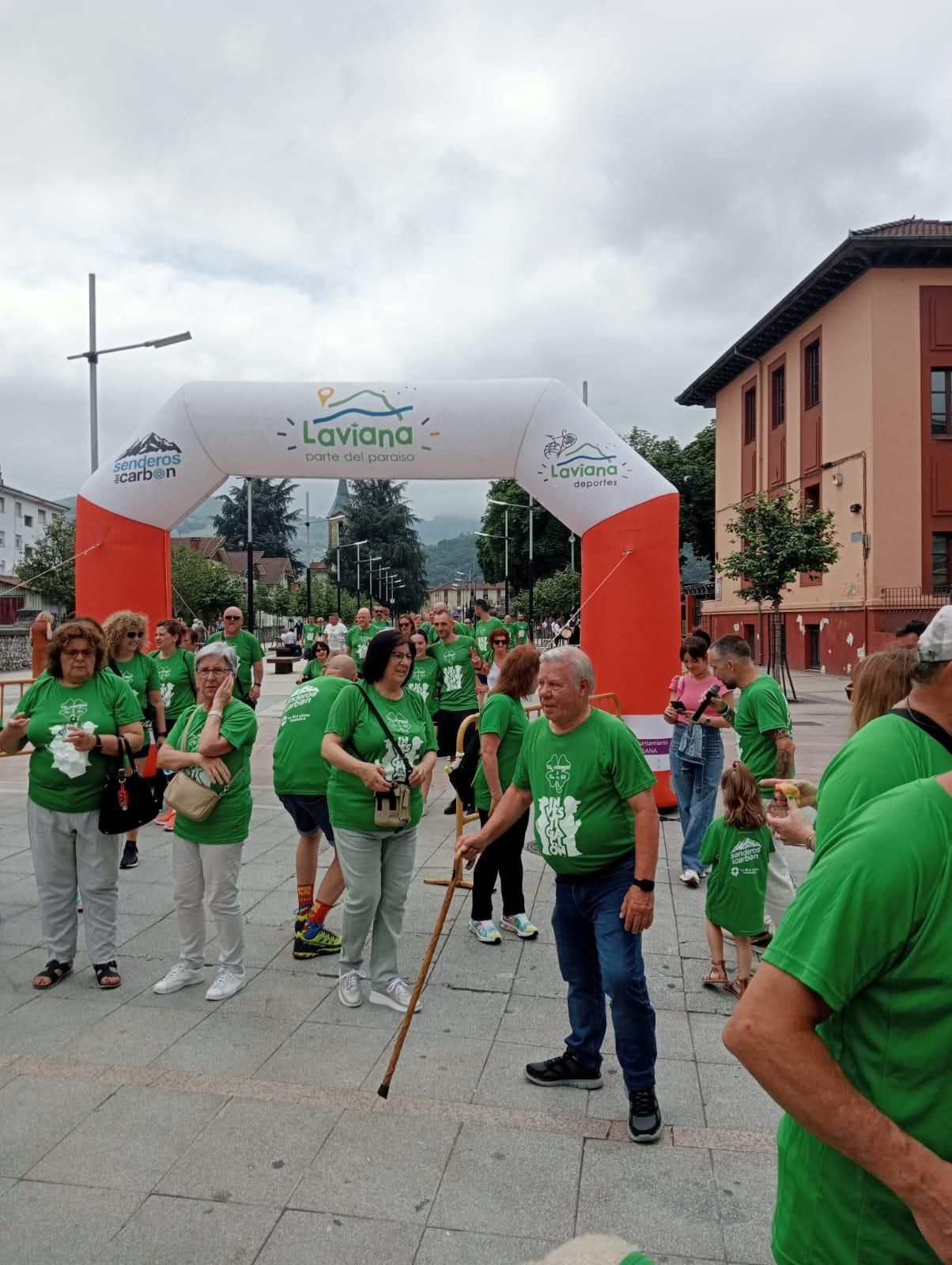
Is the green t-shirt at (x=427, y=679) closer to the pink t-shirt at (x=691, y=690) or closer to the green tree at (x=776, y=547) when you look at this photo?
the pink t-shirt at (x=691, y=690)

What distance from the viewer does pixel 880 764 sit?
6.19 feet

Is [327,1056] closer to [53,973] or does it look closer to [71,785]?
[53,973]

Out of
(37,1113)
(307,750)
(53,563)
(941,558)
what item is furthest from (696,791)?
(53,563)

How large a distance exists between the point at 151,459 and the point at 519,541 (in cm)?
4637

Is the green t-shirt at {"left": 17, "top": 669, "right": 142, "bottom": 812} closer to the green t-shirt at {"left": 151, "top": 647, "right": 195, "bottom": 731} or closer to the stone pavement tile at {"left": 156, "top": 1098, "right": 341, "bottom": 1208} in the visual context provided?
the stone pavement tile at {"left": 156, "top": 1098, "right": 341, "bottom": 1208}

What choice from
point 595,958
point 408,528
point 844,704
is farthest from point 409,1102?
point 408,528

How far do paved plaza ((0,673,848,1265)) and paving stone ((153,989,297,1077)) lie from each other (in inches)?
0.5

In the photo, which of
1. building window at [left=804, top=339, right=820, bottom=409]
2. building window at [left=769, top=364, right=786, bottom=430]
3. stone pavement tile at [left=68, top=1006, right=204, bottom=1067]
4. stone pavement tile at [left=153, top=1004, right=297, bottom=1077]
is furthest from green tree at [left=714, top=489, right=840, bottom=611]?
stone pavement tile at [left=68, top=1006, right=204, bottom=1067]

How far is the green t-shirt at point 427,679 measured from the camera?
8.84 metres

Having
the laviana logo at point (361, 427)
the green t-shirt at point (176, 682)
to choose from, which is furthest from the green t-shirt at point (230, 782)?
the laviana logo at point (361, 427)

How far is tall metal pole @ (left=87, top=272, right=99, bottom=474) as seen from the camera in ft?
52.4

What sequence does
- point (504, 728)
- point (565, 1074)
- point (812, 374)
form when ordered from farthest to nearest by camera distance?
1. point (812, 374)
2. point (504, 728)
3. point (565, 1074)

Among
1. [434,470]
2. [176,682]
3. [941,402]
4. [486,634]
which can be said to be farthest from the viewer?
[941,402]

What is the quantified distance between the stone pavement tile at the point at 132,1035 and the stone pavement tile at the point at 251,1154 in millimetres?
674
